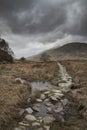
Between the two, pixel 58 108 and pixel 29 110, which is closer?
pixel 29 110

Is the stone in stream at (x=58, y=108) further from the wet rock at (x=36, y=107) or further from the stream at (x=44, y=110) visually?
the wet rock at (x=36, y=107)

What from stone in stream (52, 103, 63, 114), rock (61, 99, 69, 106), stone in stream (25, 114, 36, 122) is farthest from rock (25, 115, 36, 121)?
rock (61, 99, 69, 106)

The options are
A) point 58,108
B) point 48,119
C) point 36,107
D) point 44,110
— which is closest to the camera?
point 48,119

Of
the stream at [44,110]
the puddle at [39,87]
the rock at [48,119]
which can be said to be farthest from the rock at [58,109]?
the puddle at [39,87]

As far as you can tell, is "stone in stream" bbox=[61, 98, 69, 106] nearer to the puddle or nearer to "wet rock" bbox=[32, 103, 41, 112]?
"wet rock" bbox=[32, 103, 41, 112]

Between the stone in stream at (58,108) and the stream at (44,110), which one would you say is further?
the stone in stream at (58,108)

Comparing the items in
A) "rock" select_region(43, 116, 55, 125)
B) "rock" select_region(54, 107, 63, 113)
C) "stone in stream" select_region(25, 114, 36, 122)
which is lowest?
"rock" select_region(43, 116, 55, 125)

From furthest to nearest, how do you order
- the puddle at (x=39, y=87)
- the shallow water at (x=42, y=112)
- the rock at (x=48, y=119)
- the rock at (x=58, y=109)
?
the puddle at (x=39, y=87) < the rock at (x=58, y=109) < the shallow water at (x=42, y=112) < the rock at (x=48, y=119)

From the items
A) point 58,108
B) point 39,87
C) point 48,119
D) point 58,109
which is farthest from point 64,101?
point 39,87

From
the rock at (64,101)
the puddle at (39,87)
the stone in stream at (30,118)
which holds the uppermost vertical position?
the puddle at (39,87)

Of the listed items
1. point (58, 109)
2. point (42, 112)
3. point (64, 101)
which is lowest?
point (42, 112)

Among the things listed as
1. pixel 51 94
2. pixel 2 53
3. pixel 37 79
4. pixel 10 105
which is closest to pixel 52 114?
pixel 10 105

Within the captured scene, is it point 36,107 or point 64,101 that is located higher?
point 64,101

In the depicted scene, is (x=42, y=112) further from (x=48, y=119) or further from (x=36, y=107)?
(x=48, y=119)
